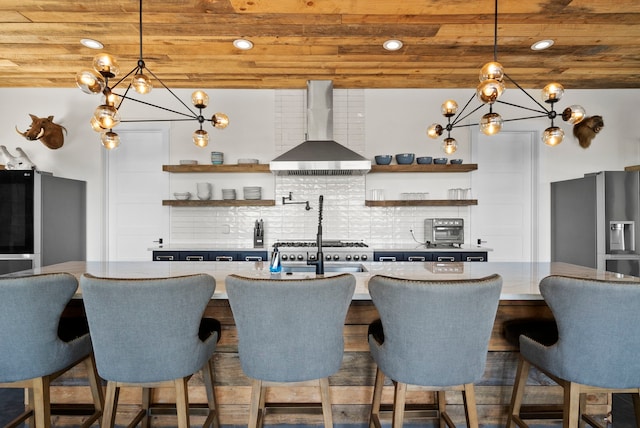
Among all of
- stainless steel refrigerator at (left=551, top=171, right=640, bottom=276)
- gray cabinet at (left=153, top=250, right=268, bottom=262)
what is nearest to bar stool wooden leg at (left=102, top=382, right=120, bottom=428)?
gray cabinet at (left=153, top=250, right=268, bottom=262)

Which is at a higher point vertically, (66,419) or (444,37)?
(444,37)

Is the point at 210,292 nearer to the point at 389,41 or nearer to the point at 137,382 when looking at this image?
the point at 137,382

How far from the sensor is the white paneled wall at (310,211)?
4395 millimetres

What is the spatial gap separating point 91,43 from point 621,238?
5300mm

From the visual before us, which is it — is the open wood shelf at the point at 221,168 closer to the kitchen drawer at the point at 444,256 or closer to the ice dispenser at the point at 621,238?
the kitchen drawer at the point at 444,256

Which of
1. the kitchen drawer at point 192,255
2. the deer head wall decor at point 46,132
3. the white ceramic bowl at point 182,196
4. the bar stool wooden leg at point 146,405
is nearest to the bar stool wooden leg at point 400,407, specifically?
the bar stool wooden leg at point 146,405

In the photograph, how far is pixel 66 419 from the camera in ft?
6.46

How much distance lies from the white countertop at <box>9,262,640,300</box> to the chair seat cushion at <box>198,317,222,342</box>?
19 cm

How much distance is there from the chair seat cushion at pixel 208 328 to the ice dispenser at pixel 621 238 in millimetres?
3799

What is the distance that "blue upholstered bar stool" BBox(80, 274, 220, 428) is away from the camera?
4.34ft

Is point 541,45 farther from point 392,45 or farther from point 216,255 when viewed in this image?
point 216,255

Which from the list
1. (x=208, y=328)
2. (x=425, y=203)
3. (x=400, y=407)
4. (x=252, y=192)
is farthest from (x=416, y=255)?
(x=208, y=328)

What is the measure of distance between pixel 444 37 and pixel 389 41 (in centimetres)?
46

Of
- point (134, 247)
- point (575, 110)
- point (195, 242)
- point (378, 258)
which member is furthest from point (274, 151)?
point (575, 110)
